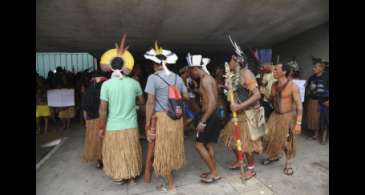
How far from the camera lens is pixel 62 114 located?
258 inches

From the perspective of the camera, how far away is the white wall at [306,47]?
5430 mm

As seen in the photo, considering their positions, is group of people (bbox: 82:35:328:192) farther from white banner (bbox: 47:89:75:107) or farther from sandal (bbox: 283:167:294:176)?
white banner (bbox: 47:89:75:107)

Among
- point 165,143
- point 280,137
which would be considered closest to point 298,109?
point 280,137

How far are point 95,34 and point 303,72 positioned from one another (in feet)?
15.7

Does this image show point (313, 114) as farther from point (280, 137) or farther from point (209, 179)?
point (209, 179)

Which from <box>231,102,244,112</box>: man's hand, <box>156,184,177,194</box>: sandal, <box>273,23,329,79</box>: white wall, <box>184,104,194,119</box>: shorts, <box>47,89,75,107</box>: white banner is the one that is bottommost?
<box>156,184,177,194</box>: sandal

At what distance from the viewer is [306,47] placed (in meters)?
5.87

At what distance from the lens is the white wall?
5.43 metres

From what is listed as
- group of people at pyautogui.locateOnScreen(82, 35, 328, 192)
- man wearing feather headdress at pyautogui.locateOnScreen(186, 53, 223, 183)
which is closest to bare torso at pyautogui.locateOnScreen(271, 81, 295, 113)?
group of people at pyautogui.locateOnScreen(82, 35, 328, 192)

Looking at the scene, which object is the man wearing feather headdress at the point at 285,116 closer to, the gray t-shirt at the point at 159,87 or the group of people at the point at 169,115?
the group of people at the point at 169,115

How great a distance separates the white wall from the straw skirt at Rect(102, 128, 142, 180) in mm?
4576

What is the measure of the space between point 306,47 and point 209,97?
3.92m
